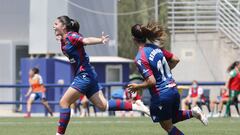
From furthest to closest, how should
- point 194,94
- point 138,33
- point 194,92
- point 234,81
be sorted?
1. point 194,92
2. point 194,94
3. point 234,81
4. point 138,33

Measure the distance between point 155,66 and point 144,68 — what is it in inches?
5.7

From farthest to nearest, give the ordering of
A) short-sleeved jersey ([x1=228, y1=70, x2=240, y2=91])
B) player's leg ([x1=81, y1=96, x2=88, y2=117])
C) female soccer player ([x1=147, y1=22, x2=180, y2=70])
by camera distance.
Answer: player's leg ([x1=81, y1=96, x2=88, y2=117])
short-sleeved jersey ([x1=228, y1=70, x2=240, y2=91])
female soccer player ([x1=147, y1=22, x2=180, y2=70])

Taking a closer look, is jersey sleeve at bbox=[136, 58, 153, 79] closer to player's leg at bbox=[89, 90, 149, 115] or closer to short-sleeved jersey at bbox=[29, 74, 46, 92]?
player's leg at bbox=[89, 90, 149, 115]

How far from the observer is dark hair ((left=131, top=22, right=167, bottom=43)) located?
10750 millimetres

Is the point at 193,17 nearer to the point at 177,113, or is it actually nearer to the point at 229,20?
the point at 229,20

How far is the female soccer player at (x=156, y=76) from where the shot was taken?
419 inches

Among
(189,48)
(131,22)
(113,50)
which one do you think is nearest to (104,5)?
(113,50)

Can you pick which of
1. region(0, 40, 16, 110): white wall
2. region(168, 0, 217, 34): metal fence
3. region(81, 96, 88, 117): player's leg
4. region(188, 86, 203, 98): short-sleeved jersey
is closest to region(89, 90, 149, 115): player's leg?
region(81, 96, 88, 117): player's leg

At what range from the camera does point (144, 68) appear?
34.8ft

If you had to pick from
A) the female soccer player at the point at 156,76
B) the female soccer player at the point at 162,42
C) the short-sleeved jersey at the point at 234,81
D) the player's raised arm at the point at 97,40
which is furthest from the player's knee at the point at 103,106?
the short-sleeved jersey at the point at 234,81

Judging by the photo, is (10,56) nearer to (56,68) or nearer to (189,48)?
(56,68)

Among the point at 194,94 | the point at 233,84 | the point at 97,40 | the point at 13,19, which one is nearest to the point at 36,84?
the point at 194,94

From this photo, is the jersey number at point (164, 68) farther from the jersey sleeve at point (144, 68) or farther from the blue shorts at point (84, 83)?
the blue shorts at point (84, 83)

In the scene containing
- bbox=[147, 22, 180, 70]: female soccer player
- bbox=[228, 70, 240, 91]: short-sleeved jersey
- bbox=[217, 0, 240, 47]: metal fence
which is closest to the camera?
bbox=[147, 22, 180, 70]: female soccer player
